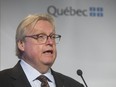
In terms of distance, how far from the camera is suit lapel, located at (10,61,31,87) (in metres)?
2.10

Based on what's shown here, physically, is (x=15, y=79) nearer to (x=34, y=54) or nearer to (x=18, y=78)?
(x=18, y=78)

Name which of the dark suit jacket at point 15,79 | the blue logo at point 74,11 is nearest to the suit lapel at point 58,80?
the dark suit jacket at point 15,79

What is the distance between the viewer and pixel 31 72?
2182 mm

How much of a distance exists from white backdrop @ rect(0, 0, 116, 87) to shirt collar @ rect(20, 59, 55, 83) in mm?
1659

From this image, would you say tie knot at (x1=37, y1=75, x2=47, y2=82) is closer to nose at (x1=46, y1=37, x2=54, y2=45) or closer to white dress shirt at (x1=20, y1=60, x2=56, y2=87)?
white dress shirt at (x1=20, y1=60, x2=56, y2=87)

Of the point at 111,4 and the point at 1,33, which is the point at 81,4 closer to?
the point at 111,4

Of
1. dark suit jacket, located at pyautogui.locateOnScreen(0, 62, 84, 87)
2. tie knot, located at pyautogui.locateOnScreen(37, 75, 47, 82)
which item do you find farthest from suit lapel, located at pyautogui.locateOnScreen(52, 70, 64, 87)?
tie knot, located at pyautogui.locateOnScreen(37, 75, 47, 82)

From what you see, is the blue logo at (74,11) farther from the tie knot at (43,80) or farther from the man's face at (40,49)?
the tie knot at (43,80)

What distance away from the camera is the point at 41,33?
215 cm

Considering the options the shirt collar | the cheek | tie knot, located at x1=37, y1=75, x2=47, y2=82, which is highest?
the cheek

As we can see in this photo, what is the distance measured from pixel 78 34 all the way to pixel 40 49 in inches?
82.6

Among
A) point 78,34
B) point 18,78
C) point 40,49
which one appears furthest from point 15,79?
point 78,34

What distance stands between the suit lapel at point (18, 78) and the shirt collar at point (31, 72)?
0.03m

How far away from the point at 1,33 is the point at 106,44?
138 cm
